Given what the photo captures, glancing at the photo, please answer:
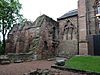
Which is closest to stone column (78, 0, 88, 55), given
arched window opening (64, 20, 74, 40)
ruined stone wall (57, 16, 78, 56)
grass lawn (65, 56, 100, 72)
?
ruined stone wall (57, 16, 78, 56)

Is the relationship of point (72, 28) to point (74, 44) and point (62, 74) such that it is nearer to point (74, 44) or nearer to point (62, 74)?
point (74, 44)

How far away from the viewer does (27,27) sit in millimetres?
31453

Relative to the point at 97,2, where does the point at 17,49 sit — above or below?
below

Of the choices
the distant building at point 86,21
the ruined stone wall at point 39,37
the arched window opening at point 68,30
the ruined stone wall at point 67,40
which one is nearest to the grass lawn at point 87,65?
the distant building at point 86,21

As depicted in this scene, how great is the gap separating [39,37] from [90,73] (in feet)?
52.2

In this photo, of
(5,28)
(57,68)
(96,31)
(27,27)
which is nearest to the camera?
(57,68)

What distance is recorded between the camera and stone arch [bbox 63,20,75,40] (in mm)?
27777

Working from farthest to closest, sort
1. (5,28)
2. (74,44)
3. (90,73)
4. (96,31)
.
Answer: (5,28) → (74,44) → (96,31) → (90,73)

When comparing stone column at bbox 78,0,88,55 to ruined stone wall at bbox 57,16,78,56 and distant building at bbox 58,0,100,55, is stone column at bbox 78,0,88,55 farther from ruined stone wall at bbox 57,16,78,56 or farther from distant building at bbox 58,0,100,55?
ruined stone wall at bbox 57,16,78,56

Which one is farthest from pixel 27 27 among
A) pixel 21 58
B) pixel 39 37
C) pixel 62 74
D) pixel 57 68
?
pixel 62 74

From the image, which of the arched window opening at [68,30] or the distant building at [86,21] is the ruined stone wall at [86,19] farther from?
the arched window opening at [68,30]

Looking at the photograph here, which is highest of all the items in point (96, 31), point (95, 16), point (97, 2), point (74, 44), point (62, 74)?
point (97, 2)

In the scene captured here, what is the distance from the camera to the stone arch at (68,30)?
27.8m

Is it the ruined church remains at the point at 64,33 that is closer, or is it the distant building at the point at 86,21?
the distant building at the point at 86,21
